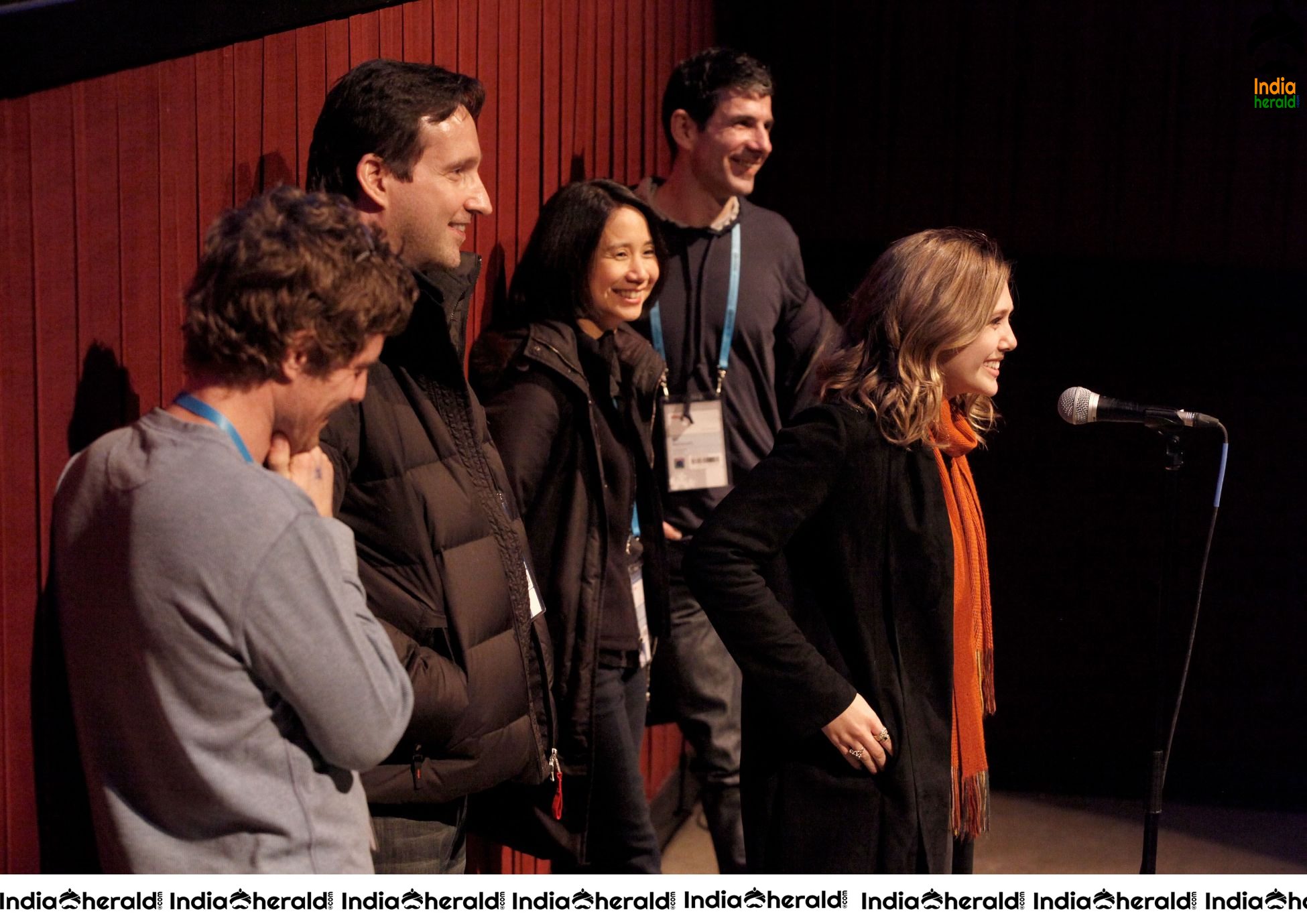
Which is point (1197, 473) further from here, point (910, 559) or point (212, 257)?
point (212, 257)

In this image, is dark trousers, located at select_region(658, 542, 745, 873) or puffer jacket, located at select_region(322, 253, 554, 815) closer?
puffer jacket, located at select_region(322, 253, 554, 815)

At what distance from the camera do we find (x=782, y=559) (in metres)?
2.32

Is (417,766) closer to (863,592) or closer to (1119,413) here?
(863,592)

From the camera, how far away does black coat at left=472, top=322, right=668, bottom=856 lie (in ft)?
8.67

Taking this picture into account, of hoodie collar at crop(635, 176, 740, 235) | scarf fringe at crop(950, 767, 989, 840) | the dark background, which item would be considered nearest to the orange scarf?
scarf fringe at crop(950, 767, 989, 840)

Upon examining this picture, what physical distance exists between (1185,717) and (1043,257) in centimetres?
161

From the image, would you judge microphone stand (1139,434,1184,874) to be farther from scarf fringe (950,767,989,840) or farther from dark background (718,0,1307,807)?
dark background (718,0,1307,807)

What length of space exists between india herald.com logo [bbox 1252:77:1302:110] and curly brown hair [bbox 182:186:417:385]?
3.84 metres

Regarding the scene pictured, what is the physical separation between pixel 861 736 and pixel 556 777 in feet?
1.70

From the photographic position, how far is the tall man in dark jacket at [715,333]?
355 centimetres

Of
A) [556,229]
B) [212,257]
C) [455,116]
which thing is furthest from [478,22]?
[212,257]

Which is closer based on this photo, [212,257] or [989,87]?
[212,257]

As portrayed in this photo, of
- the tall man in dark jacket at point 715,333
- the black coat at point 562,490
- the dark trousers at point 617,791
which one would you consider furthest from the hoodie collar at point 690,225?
the dark trousers at point 617,791

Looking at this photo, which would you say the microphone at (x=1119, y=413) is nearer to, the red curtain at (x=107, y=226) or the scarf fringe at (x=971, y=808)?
the scarf fringe at (x=971, y=808)
